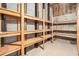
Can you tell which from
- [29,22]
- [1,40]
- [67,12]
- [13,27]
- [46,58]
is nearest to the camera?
[46,58]

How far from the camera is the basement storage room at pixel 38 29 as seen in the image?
2.08 meters

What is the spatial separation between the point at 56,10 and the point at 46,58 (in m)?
4.85

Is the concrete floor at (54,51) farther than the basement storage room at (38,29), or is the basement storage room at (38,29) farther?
the concrete floor at (54,51)

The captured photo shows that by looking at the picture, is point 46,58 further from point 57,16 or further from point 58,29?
point 57,16

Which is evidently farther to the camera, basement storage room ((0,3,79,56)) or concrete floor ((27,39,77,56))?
concrete floor ((27,39,77,56))

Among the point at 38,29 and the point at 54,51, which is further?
the point at 38,29

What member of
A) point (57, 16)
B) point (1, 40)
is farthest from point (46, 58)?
point (57, 16)

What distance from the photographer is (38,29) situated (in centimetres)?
388

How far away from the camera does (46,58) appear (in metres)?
1.52

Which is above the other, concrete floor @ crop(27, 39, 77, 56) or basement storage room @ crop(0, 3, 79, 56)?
basement storage room @ crop(0, 3, 79, 56)

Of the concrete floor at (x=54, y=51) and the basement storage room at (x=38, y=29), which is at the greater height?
the basement storage room at (x=38, y=29)

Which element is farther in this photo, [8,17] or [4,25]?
[8,17]

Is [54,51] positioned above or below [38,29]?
below

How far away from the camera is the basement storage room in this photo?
2.08m
